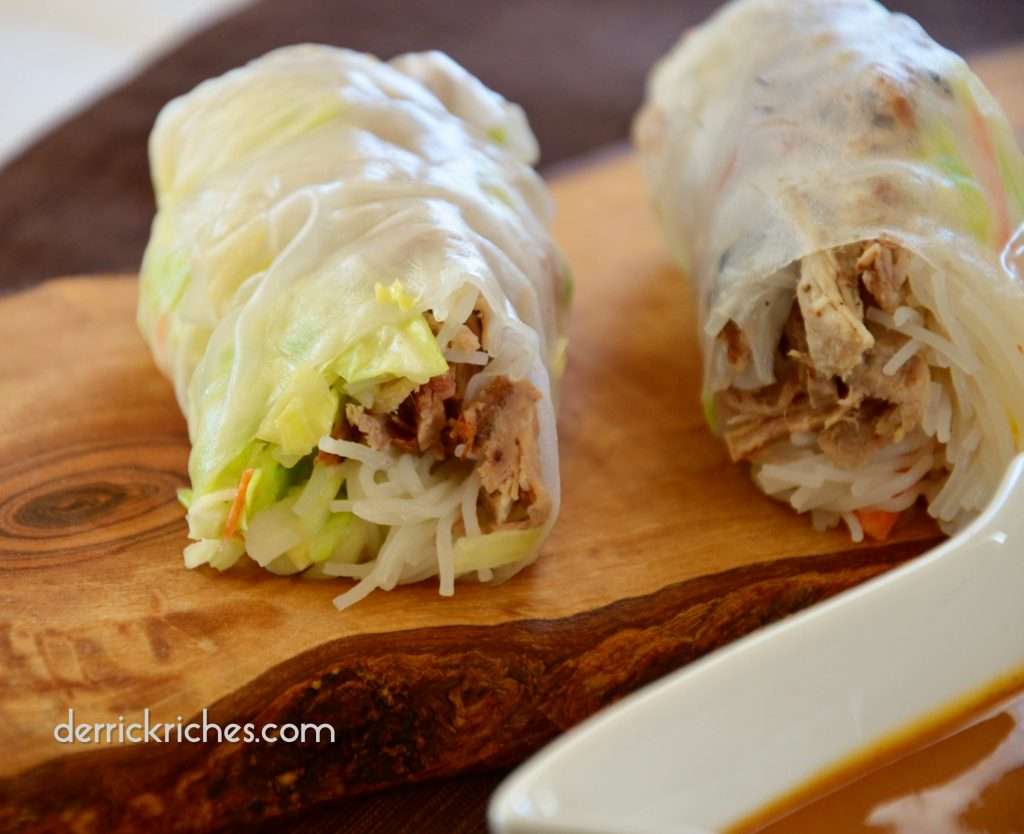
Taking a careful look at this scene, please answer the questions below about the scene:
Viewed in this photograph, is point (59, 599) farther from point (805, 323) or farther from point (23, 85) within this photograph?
point (23, 85)

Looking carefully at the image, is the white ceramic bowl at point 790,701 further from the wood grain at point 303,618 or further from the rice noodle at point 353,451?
the rice noodle at point 353,451

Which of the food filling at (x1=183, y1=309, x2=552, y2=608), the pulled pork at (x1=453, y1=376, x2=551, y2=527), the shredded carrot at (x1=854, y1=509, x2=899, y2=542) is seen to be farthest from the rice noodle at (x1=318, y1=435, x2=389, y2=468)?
the shredded carrot at (x1=854, y1=509, x2=899, y2=542)

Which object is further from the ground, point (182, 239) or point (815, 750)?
point (182, 239)

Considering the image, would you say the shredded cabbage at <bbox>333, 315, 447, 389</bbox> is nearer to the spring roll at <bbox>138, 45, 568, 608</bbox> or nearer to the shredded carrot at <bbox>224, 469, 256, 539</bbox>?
the spring roll at <bbox>138, 45, 568, 608</bbox>

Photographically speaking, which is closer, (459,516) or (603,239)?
(459,516)

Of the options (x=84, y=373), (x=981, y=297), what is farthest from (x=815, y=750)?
(x=84, y=373)

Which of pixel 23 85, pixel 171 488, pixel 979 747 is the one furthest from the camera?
pixel 23 85
